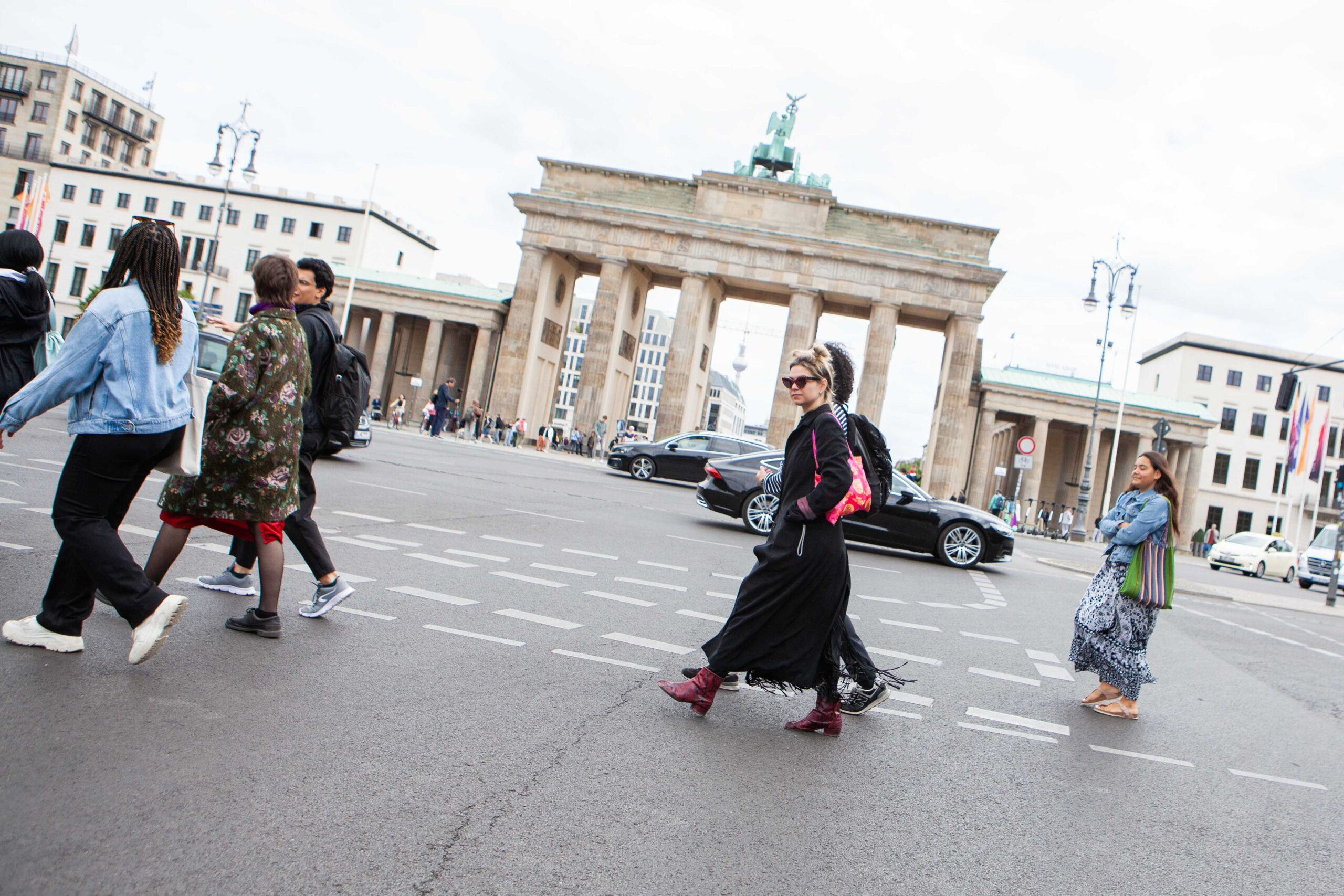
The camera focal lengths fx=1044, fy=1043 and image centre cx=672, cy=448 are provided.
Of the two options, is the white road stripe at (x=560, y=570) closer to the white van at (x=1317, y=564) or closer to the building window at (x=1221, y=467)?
the white van at (x=1317, y=564)

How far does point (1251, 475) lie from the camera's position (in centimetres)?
7850

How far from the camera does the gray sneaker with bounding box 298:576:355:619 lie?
6199mm

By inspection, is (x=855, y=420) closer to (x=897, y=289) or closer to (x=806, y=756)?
(x=806, y=756)

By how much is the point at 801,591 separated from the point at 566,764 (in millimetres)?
1509

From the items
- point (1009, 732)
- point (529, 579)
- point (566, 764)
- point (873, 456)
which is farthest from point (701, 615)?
point (566, 764)

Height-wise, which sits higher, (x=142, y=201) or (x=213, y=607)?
(x=142, y=201)

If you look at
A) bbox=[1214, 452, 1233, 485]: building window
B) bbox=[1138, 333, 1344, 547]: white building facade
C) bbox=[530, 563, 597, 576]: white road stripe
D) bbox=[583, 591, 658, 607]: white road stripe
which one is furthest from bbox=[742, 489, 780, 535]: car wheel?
A: bbox=[1214, 452, 1233, 485]: building window

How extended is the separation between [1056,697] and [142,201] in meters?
86.4

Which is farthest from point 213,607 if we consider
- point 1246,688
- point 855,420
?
point 1246,688

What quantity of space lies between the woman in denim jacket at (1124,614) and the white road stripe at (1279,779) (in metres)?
1.13

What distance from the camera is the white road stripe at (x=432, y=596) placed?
728cm

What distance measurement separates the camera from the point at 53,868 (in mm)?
2754

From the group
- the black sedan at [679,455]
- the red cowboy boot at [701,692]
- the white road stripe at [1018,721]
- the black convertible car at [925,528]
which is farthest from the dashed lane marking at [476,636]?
the black sedan at [679,455]

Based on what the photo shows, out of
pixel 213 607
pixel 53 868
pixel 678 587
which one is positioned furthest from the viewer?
pixel 678 587
